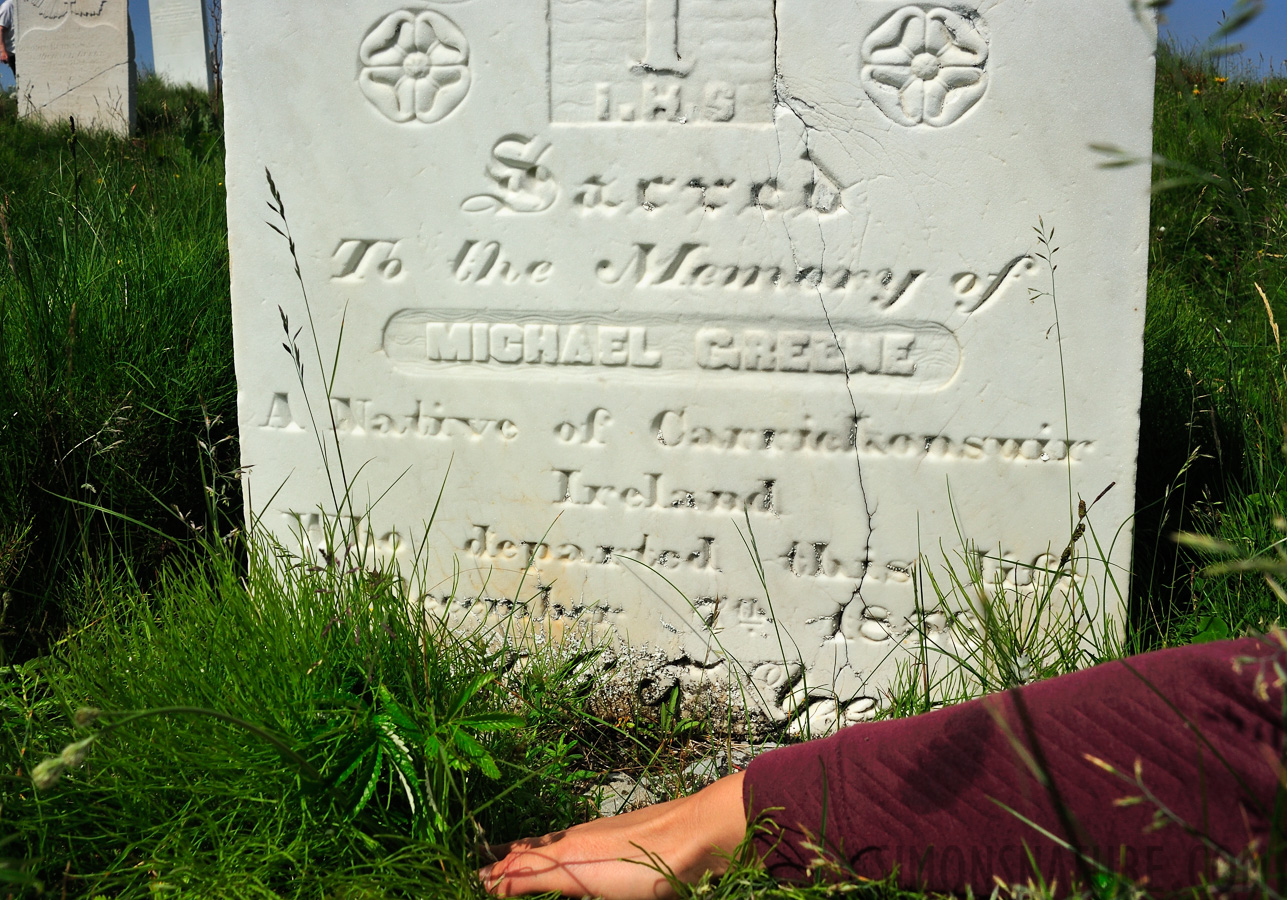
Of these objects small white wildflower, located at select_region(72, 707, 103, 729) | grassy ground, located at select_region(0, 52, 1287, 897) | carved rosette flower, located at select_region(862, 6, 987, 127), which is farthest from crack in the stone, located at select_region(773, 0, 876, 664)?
small white wildflower, located at select_region(72, 707, 103, 729)

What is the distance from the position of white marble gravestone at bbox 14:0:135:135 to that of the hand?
24.1 ft

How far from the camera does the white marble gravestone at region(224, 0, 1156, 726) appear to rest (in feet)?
6.16

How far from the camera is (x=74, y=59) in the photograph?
7.45 meters

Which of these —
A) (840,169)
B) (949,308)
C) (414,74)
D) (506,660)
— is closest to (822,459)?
(949,308)

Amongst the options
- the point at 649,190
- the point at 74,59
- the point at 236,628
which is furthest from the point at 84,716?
the point at 74,59

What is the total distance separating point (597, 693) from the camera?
83.5 inches

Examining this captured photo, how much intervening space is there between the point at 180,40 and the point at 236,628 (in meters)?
10.9

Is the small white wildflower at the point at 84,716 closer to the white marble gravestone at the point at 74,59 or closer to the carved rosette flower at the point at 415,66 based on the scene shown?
the carved rosette flower at the point at 415,66

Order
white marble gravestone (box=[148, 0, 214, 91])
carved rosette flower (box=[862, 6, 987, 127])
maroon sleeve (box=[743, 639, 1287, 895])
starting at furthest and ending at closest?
white marble gravestone (box=[148, 0, 214, 91])
carved rosette flower (box=[862, 6, 987, 127])
maroon sleeve (box=[743, 639, 1287, 895])

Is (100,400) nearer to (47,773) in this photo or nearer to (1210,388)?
(47,773)

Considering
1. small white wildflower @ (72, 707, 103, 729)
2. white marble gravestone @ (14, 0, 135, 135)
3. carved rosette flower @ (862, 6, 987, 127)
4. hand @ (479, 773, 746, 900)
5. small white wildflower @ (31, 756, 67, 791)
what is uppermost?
white marble gravestone @ (14, 0, 135, 135)

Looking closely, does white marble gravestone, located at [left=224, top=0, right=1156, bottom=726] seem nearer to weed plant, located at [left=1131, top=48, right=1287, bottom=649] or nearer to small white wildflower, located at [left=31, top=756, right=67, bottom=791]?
weed plant, located at [left=1131, top=48, right=1287, bottom=649]

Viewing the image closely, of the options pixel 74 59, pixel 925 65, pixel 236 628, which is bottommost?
pixel 236 628

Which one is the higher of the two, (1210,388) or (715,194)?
(715,194)
